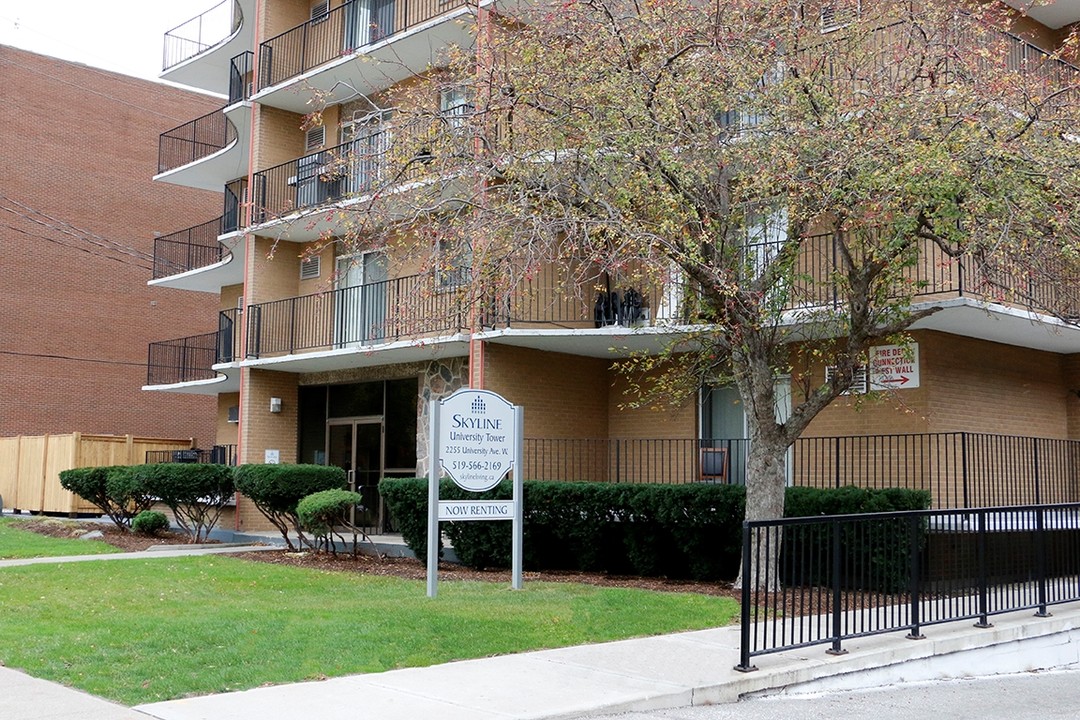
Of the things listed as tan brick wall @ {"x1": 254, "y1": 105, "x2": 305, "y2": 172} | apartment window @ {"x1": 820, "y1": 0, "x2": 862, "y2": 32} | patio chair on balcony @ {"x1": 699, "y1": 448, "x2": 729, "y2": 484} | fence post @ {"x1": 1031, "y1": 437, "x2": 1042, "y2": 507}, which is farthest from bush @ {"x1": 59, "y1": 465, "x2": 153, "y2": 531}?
fence post @ {"x1": 1031, "y1": 437, "x2": 1042, "y2": 507}

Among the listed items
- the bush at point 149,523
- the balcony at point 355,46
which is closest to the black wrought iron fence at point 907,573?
the balcony at point 355,46

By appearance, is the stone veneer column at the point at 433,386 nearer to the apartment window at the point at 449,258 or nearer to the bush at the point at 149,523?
the bush at the point at 149,523

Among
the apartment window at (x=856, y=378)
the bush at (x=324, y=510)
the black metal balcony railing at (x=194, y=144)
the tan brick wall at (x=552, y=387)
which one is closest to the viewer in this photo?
the apartment window at (x=856, y=378)

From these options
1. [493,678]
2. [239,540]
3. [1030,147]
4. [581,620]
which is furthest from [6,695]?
[239,540]

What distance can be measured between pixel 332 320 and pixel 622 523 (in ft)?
32.8

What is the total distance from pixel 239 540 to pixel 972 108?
1664 cm

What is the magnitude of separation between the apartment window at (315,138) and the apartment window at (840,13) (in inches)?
569

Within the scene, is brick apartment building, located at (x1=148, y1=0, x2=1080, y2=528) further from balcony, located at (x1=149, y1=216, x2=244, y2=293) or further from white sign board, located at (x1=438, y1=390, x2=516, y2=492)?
white sign board, located at (x1=438, y1=390, x2=516, y2=492)

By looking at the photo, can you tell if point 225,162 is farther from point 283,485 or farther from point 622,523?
point 622,523

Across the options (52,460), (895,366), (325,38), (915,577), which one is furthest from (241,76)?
(915,577)

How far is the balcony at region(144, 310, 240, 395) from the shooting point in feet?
89.6

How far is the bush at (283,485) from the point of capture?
65.5ft

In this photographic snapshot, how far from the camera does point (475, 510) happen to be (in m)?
13.9

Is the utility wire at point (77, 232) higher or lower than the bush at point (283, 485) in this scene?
higher
